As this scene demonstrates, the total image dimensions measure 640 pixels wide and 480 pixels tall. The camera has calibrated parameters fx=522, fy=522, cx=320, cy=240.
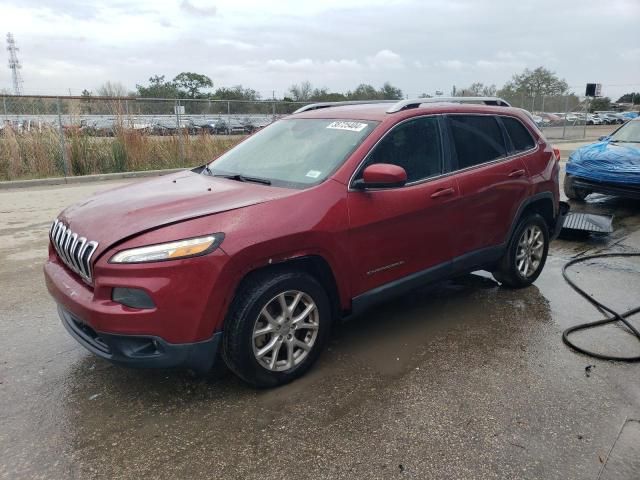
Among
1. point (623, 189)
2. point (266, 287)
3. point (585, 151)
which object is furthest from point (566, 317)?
point (585, 151)

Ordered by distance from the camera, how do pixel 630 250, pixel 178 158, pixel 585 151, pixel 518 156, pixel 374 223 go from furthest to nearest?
pixel 178 158
pixel 585 151
pixel 630 250
pixel 518 156
pixel 374 223

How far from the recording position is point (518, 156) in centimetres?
487

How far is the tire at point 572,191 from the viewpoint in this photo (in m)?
9.45

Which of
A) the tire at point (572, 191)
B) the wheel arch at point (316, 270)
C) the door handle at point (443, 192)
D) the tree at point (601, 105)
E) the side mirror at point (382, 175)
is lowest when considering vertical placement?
the tire at point (572, 191)

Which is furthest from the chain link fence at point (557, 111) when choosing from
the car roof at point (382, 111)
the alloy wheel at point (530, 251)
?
the car roof at point (382, 111)

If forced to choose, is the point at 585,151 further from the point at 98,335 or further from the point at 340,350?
the point at 98,335

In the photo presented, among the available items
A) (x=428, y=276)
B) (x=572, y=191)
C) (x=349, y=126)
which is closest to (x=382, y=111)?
(x=349, y=126)

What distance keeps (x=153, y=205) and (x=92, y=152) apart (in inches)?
427

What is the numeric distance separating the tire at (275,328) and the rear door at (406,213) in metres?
0.40

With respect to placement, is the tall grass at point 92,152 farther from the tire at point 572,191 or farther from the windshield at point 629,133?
the windshield at point 629,133

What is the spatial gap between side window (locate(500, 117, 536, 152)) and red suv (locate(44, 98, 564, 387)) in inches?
3.6

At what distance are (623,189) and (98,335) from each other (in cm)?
837

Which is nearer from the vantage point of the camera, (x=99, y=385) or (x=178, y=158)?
(x=99, y=385)

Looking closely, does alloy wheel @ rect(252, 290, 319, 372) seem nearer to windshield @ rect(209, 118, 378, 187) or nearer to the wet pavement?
the wet pavement
